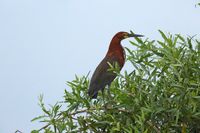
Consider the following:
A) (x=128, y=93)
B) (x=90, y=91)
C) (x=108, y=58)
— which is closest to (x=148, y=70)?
(x=128, y=93)

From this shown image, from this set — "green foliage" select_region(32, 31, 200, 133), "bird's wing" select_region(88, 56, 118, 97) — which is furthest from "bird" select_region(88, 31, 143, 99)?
"green foliage" select_region(32, 31, 200, 133)

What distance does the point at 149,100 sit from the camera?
456 cm

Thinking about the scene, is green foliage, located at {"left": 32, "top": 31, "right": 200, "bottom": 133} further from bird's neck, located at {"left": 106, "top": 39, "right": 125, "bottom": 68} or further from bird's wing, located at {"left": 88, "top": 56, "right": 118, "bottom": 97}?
bird's neck, located at {"left": 106, "top": 39, "right": 125, "bottom": 68}

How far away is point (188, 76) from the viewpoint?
14.7 feet

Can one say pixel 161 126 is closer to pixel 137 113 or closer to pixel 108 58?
pixel 137 113

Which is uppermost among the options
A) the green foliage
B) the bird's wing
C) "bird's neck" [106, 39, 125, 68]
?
"bird's neck" [106, 39, 125, 68]

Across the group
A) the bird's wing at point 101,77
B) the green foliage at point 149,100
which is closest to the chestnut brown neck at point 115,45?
the bird's wing at point 101,77

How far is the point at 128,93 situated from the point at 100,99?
0.54m

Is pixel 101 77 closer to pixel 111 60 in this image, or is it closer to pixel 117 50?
pixel 111 60

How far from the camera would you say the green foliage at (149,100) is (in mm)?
4379

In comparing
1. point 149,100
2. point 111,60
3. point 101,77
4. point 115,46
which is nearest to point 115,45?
point 115,46

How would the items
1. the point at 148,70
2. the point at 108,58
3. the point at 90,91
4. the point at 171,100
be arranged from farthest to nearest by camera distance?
the point at 108,58
the point at 90,91
the point at 148,70
the point at 171,100

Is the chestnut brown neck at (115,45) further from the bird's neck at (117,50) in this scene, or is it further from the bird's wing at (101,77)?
the bird's wing at (101,77)

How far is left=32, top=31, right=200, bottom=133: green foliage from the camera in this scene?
14.4 ft
